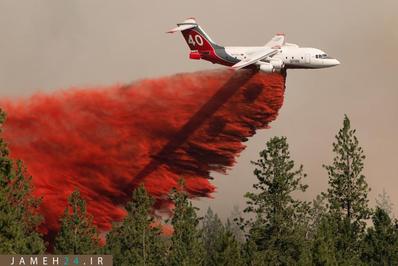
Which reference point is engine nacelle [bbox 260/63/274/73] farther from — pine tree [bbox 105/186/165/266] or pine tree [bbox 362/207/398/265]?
pine tree [bbox 362/207/398/265]

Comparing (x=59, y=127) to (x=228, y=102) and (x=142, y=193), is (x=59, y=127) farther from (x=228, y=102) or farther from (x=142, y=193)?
(x=228, y=102)

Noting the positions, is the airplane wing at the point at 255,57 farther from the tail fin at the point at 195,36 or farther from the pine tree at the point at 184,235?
the pine tree at the point at 184,235

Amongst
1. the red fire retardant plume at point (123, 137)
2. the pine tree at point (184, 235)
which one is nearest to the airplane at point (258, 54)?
the red fire retardant plume at point (123, 137)

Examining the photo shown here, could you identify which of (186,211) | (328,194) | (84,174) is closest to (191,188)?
(186,211)

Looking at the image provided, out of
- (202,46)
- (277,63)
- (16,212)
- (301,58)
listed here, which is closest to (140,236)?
(16,212)

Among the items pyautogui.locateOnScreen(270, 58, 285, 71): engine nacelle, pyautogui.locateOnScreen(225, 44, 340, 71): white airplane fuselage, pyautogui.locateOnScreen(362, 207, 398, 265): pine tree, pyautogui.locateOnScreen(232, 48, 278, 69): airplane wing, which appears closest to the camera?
pyautogui.locateOnScreen(232, 48, 278, 69): airplane wing

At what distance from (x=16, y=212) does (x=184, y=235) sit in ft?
58.6

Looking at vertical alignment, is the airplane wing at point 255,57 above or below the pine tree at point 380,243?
above

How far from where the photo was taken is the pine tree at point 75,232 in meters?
92.8

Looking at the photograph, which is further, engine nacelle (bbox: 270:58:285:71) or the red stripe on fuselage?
the red stripe on fuselage

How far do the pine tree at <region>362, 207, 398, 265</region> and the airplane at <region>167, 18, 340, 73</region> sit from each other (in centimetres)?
1660

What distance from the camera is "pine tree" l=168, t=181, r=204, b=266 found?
9294 cm

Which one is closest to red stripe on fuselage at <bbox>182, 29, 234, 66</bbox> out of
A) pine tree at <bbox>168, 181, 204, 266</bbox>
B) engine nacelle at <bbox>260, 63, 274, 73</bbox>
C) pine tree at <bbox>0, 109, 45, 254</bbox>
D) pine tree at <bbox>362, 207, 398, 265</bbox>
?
engine nacelle at <bbox>260, 63, 274, 73</bbox>

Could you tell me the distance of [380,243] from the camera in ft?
330
